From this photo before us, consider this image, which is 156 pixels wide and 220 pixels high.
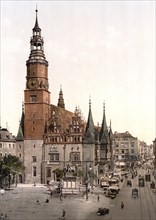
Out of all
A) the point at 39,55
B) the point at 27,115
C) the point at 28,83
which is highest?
the point at 39,55

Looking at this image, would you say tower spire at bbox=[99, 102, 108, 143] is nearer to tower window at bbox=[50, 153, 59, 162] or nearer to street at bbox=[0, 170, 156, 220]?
tower window at bbox=[50, 153, 59, 162]

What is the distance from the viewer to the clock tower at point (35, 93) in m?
91.4

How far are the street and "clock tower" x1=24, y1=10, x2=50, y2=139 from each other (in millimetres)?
18244

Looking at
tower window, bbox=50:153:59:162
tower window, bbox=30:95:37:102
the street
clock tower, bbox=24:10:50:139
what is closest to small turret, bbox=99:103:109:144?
tower window, bbox=50:153:59:162

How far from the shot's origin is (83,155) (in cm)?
8975

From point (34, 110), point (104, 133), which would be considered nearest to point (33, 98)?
point (34, 110)

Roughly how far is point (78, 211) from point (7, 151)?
49573 millimetres

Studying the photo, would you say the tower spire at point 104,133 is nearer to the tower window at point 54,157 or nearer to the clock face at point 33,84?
the tower window at point 54,157

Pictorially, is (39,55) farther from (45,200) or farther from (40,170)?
(45,200)

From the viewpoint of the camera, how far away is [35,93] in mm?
91500

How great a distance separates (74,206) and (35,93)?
37494 millimetres

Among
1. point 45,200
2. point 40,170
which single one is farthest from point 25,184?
point 45,200

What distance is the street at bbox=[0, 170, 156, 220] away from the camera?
50.3m

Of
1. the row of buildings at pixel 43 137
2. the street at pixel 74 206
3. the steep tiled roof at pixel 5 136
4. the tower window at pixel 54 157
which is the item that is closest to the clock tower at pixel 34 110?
the row of buildings at pixel 43 137
